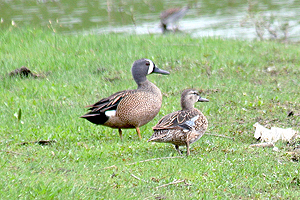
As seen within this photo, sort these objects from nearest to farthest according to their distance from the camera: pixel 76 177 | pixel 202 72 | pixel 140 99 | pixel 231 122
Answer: pixel 76 177, pixel 140 99, pixel 231 122, pixel 202 72

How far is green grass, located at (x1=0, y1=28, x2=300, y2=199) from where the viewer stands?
4891 millimetres

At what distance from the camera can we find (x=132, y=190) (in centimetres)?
469

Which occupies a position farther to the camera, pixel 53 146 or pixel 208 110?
pixel 208 110

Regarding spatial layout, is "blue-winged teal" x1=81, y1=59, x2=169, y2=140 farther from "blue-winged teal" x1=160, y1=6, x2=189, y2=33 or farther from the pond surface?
the pond surface

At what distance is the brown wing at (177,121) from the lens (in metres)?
5.97

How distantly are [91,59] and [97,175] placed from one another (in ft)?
19.5

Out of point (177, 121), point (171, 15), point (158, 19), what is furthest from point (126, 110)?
point (158, 19)

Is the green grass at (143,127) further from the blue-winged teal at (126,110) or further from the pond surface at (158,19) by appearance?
the pond surface at (158,19)

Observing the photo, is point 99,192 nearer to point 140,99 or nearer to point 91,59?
point 140,99

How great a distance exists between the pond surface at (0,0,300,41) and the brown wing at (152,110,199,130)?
978 cm

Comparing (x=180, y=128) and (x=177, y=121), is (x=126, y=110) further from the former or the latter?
(x=180, y=128)

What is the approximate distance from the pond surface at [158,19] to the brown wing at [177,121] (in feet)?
32.1

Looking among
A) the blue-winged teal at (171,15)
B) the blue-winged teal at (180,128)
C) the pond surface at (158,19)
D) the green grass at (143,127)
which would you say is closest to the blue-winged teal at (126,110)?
the green grass at (143,127)

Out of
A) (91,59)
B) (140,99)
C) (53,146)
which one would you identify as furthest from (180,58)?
(53,146)
